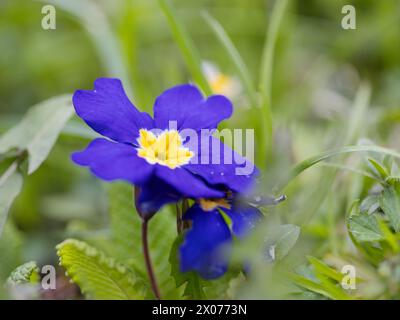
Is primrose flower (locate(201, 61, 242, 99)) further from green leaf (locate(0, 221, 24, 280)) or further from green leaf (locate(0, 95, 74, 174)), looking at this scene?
green leaf (locate(0, 221, 24, 280))

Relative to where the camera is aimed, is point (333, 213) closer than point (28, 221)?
Yes

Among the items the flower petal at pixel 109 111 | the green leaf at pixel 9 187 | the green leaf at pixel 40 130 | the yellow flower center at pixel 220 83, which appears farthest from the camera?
the yellow flower center at pixel 220 83

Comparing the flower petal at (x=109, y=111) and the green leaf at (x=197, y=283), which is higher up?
the flower petal at (x=109, y=111)

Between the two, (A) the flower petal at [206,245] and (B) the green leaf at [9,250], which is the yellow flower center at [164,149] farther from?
(B) the green leaf at [9,250]

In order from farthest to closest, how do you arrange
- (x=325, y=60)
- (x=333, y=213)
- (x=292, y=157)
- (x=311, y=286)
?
1. (x=325, y=60)
2. (x=292, y=157)
3. (x=333, y=213)
4. (x=311, y=286)

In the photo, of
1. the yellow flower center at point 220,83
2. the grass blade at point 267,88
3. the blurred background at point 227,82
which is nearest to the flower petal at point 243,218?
the blurred background at point 227,82

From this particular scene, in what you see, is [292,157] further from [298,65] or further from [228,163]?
[298,65]

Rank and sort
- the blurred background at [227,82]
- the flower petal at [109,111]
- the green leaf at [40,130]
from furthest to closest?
the blurred background at [227,82]
the green leaf at [40,130]
the flower petal at [109,111]
